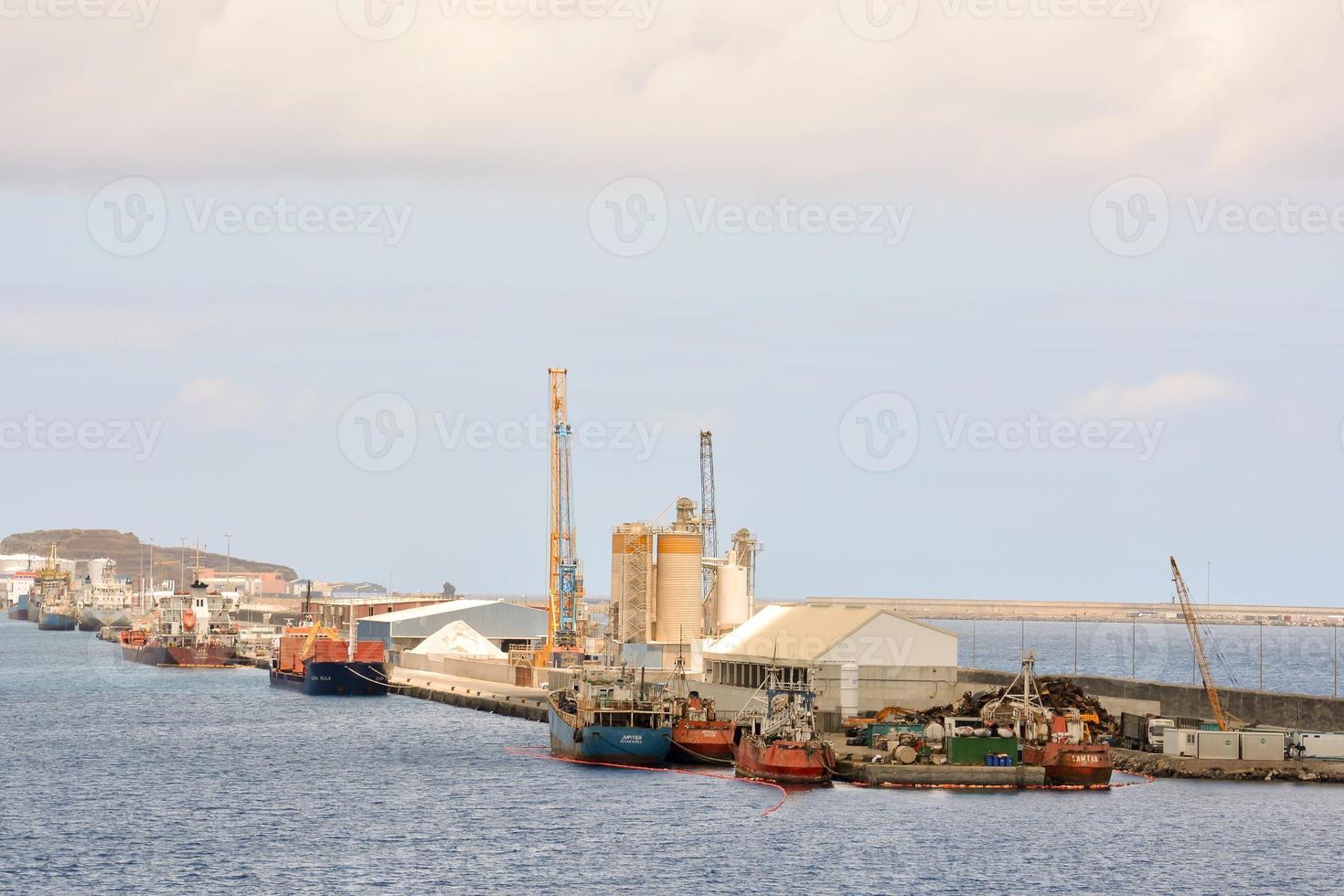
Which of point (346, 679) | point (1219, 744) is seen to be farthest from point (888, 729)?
point (346, 679)

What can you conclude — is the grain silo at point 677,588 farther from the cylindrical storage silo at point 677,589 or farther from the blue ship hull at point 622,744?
the blue ship hull at point 622,744

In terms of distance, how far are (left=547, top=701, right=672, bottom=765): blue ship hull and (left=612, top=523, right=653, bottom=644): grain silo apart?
4221 cm

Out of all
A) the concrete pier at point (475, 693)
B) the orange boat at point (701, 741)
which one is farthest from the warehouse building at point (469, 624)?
the orange boat at point (701, 741)

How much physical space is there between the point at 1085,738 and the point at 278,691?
320 ft

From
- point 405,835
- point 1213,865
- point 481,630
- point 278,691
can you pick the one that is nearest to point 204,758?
point 405,835

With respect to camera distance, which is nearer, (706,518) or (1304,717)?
(1304,717)

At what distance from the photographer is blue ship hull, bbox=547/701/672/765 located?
89.4 metres

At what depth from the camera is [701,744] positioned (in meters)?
90.8

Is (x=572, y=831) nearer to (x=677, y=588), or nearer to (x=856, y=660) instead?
(x=856, y=660)

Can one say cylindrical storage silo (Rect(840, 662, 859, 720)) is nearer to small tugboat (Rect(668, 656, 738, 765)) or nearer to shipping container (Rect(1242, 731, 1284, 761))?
small tugboat (Rect(668, 656, 738, 765))

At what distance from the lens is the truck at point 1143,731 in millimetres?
90750

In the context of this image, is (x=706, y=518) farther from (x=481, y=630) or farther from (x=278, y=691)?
(x=278, y=691)

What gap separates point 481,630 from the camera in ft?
583

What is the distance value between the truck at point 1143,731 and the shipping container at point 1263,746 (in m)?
5.03
